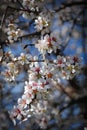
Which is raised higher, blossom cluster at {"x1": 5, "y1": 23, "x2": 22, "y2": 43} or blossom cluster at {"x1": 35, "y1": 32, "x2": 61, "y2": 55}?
blossom cluster at {"x1": 5, "y1": 23, "x2": 22, "y2": 43}

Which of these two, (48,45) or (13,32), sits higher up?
(13,32)

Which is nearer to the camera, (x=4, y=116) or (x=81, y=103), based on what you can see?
(x=4, y=116)

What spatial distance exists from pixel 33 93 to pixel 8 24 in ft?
4.00

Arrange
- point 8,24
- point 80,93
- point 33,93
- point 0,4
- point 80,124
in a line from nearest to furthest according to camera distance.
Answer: point 33,93 → point 8,24 → point 0,4 → point 80,124 → point 80,93

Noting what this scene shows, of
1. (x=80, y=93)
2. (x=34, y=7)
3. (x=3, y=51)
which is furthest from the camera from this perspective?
(x=80, y=93)

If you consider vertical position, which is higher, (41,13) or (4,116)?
Result: (41,13)

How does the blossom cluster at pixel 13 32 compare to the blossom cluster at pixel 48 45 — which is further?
the blossom cluster at pixel 13 32

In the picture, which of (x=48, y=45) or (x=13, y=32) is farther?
(x=13, y=32)

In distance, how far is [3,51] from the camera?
379cm

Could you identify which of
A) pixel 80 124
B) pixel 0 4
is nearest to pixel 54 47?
pixel 0 4

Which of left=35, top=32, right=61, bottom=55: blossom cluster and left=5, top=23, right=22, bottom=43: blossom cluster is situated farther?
left=5, top=23, right=22, bottom=43: blossom cluster

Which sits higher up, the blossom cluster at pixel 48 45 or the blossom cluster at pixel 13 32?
the blossom cluster at pixel 13 32

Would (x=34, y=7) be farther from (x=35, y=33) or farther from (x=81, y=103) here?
(x=81, y=103)

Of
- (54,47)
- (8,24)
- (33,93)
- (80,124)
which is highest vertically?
(8,24)
